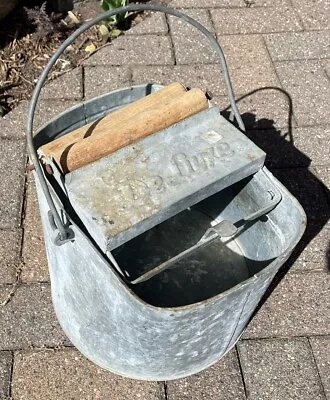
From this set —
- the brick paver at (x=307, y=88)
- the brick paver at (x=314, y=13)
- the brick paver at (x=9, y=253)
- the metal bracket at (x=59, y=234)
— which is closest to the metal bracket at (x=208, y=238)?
the metal bracket at (x=59, y=234)

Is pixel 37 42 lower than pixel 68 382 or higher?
higher

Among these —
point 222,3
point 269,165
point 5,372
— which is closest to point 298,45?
point 222,3

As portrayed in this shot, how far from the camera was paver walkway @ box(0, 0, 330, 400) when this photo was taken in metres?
2.00

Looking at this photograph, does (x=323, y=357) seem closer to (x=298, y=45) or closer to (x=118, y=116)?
(x=118, y=116)

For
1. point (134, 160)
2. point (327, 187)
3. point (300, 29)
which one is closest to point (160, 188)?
point (134, 160)

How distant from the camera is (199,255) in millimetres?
2062

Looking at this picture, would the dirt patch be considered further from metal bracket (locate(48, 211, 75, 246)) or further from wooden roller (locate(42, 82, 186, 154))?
metal bracket (locate(48, 211, 75, 246))

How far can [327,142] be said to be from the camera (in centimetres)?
272

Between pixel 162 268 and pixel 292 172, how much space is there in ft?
4.27

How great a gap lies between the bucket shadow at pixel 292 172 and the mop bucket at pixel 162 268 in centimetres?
42

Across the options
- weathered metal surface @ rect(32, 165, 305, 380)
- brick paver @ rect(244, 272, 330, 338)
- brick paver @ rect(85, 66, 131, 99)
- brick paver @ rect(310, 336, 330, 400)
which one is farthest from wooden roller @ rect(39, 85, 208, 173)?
brick paver @ rect(85, 66, 131, 99)

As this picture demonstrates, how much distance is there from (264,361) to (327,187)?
88 centimetres

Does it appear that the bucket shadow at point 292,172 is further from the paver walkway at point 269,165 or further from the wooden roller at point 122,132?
the wooden roller at point 122,132

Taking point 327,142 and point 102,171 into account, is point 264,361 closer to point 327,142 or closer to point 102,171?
point 102,171
